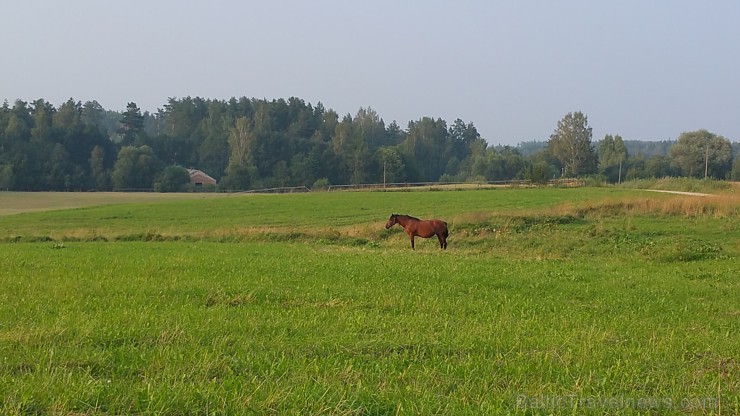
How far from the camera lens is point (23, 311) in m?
8.97

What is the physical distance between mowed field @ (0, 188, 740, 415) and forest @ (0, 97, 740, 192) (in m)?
81.8

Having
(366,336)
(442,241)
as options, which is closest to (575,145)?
(442,241)

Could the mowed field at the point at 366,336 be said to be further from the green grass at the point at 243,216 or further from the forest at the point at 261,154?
the forest at the point at 261,154

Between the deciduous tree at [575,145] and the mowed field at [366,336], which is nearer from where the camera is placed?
the mowed field at [366,336]

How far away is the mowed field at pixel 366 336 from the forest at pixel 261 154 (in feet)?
268

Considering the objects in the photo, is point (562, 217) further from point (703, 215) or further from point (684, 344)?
point (684, 344)

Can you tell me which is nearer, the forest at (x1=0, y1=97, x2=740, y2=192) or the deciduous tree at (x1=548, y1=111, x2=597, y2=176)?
the forest at (x1=0, y1=97, x2=740, y2=192)

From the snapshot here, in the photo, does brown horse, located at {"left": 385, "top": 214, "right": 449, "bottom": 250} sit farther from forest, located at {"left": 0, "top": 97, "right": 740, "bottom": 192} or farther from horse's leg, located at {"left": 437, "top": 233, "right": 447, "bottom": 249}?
forest, located at {"left": 0, "top": 97, "right": 740, "bottom": 192}

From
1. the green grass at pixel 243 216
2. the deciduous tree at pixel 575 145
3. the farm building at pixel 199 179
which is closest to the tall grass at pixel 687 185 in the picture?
the green grass at pixel 243 216

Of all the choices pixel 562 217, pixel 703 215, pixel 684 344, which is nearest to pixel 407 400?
pixel 684 344

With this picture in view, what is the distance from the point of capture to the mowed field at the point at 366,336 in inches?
207

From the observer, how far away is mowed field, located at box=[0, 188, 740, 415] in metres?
5.25

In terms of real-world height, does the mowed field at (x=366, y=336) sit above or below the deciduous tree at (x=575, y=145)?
below

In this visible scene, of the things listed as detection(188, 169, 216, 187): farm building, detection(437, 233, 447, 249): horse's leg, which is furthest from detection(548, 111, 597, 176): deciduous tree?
detection(437, 233, 447, 249): horse's leg
